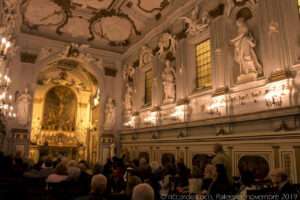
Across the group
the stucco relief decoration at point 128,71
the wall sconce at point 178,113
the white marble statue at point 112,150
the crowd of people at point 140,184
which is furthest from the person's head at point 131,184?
the stucco relief decoration at point 128,71

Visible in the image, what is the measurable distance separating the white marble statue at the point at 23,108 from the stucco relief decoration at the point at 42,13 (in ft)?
15.5

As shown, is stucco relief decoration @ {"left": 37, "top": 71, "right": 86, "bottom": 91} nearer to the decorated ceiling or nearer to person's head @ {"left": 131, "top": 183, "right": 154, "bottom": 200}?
the decorated ceiling

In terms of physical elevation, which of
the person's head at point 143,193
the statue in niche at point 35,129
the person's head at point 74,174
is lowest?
the person's head at point 74,174

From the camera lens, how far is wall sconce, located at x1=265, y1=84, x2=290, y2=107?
24.9 ft

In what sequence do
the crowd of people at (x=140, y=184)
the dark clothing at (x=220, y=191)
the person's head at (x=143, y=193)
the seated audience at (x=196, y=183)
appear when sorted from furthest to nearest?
the seated audience at (x=196, y=183) < the dark clothing at (x=220, y=191) < the crowd of people at (x=140, y=184) < the person's head at (x=143, y=193)

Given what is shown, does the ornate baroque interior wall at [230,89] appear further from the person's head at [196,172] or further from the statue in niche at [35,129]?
the statue in niche at [35,129]

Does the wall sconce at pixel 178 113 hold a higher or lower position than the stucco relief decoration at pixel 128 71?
lower

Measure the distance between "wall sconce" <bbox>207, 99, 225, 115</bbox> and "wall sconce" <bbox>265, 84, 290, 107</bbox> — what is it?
200 cm

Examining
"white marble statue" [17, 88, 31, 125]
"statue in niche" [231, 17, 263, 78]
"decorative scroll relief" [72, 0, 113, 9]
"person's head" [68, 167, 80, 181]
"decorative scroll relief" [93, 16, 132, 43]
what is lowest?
"person's head" [68, 167, 80, 181]

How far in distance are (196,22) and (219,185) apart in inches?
361

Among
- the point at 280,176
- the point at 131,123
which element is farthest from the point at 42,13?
the point at 280,176

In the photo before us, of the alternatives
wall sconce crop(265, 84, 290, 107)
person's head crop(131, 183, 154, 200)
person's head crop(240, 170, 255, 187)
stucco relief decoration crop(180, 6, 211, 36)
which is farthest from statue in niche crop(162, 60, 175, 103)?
person's head crop(131, 183, 154, 200)

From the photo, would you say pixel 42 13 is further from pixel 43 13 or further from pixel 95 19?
pixel 95 19

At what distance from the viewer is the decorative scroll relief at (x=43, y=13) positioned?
603 inches
